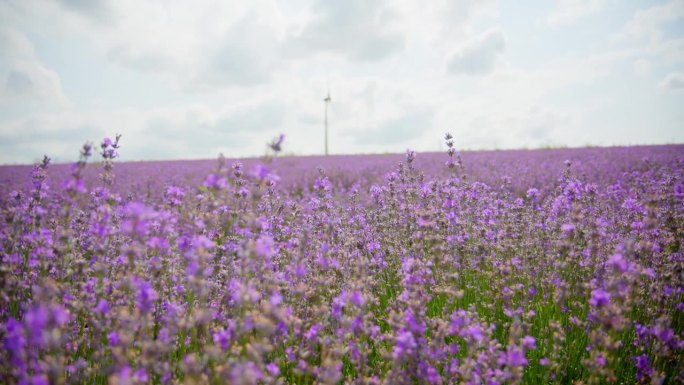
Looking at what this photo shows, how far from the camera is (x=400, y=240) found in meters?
4.35

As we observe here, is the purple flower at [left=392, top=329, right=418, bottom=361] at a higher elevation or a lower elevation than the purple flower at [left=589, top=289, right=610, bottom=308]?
lower

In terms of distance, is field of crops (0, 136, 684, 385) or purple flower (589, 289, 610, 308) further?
purple flower (589, 289, 610, 308)

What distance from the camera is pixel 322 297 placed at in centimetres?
259

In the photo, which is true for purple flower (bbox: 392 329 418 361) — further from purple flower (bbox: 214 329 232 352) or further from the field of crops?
purple flower (bbox: 214 329 232 352)

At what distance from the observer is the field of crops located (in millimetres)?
1910

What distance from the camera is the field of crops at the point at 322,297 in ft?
6.27

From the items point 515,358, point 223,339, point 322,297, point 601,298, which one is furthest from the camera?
point 322,297

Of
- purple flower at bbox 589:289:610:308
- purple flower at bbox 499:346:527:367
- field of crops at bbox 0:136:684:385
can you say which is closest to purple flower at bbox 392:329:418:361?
field of crops at bbox 0:136:684:385

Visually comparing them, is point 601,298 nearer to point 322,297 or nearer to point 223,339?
point 322,297

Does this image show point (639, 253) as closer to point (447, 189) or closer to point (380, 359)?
point (447, 189)

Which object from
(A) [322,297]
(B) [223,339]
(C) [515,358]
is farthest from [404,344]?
(B) [223,339]

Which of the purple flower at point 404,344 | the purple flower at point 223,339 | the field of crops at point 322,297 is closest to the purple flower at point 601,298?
the field of crops at point 322,297

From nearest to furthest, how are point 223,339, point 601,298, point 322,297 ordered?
point 223,339, point 601,298, point 322,297

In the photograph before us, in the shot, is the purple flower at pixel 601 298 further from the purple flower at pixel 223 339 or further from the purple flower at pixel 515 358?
the purple flower at pixel 223 339
